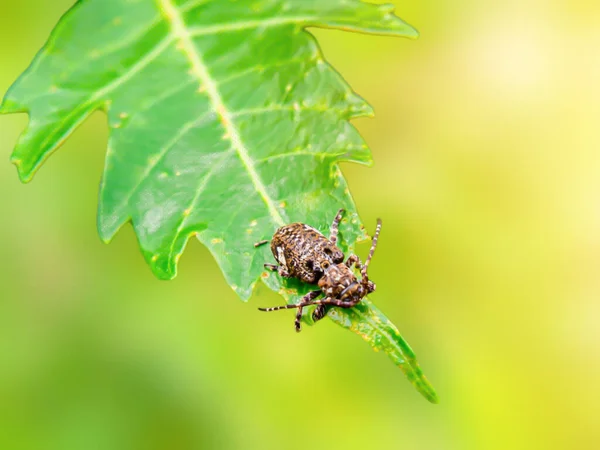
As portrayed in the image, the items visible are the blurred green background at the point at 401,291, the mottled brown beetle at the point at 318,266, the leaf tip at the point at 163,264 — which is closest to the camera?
the leaf tip at the point at 163,264

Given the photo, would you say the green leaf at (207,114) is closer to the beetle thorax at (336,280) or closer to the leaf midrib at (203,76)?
the leaf midrib at (203,76)

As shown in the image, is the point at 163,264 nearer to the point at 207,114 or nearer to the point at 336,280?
the point at 207,114

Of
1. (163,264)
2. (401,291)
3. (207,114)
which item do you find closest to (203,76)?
(207,114)

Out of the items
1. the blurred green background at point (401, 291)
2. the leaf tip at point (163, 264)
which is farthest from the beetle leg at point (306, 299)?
the blurred green background at point (401, 291)

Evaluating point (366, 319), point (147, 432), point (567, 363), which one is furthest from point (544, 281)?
point (147, 432)

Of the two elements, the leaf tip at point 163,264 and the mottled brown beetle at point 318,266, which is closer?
the leaf tip at point 163,264

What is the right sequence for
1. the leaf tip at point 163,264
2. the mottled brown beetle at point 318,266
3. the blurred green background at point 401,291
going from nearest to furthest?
the leaf tip at point 163,264 → the mottled brown beetle at point 318,266 → the blurred green background at point 401,291
